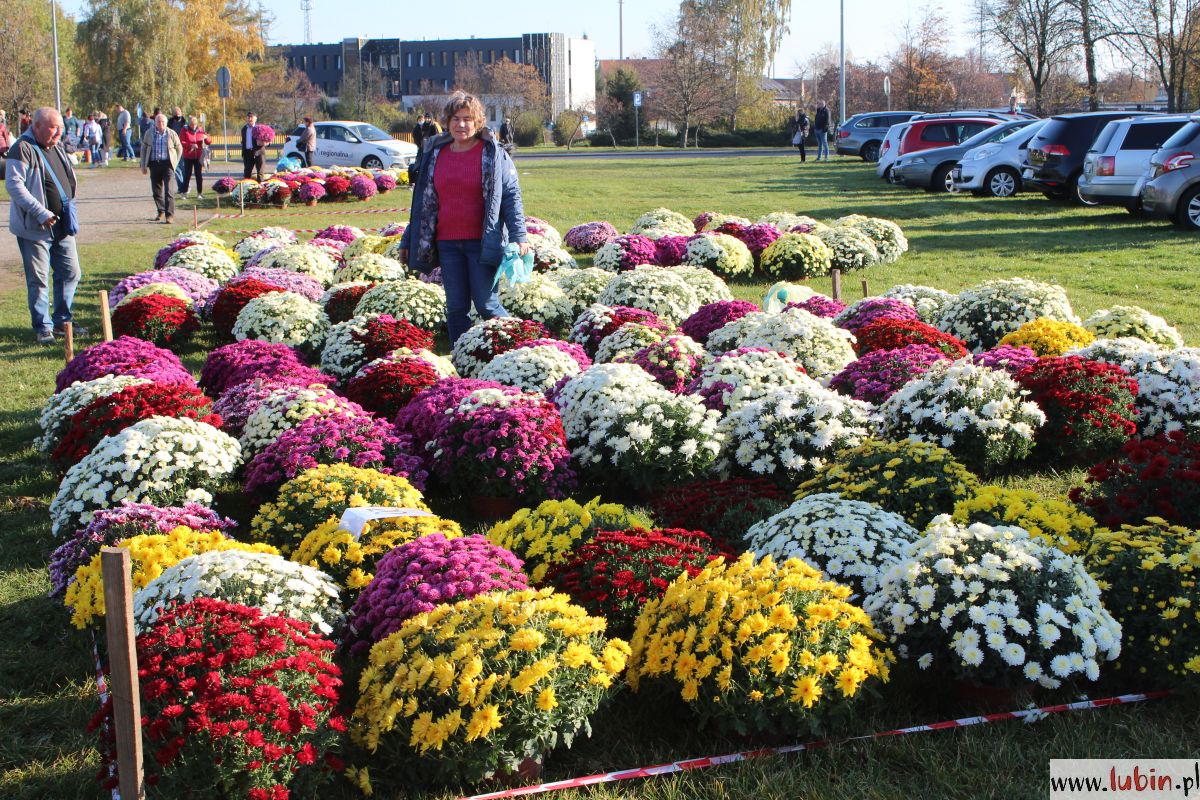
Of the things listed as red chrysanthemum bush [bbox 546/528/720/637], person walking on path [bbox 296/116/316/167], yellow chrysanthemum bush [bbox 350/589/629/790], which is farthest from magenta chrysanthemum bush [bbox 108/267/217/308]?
person walking on path [bbox 296/116/316/167]

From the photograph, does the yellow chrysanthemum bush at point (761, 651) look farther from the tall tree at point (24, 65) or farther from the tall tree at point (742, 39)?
the tall tree at point (742, 39)

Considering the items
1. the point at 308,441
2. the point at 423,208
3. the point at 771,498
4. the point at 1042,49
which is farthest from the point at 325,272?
the point at 1042,49

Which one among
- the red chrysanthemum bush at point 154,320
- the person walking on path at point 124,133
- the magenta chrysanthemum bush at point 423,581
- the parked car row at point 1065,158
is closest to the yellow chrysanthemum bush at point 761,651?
the magenta chrysanthemum bush at point 423,581

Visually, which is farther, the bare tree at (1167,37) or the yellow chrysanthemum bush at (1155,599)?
the bare tree at (1167,37)

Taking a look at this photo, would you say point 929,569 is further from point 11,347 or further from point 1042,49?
point 1042,49

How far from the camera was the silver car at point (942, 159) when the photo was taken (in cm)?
2289

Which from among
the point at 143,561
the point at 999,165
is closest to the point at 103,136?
the point at 999,165

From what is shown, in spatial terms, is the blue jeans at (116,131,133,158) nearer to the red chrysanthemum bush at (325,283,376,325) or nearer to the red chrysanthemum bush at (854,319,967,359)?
the red chrysanthemum bush at (325,283,376,325)

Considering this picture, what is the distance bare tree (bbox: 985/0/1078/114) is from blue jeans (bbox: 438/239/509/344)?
3867cm

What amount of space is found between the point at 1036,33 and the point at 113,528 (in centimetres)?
4613

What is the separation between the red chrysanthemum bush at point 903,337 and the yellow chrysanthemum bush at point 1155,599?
11.1ft

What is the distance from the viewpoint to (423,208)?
7719mm

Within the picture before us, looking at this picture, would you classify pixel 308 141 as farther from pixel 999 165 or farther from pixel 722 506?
pixel 722 506

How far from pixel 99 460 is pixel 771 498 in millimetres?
3257
